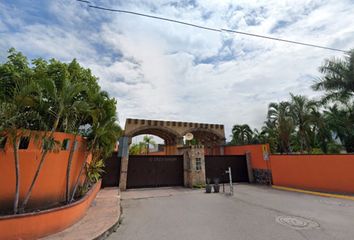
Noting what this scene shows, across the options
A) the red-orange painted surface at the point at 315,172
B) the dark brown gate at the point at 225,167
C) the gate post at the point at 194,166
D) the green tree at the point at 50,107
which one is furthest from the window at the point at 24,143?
the red-orange painted surface at the point at 315,172

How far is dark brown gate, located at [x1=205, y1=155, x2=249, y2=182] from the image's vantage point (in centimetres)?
1260

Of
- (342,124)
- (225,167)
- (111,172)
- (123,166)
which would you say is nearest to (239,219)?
(123,166)

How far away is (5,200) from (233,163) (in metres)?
12.2

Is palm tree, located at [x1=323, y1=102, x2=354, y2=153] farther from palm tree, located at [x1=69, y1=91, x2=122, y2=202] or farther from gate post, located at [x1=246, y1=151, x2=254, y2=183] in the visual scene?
palm tree, located at [x1=69, y1=91, x2=122, y2=202]

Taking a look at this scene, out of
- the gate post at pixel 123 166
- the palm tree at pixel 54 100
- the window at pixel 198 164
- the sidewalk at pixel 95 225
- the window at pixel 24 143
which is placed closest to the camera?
the sidewalk at pixel 95 225

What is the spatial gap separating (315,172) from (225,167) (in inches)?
204

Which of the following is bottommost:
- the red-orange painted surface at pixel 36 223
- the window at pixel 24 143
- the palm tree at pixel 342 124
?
the red-orange painted surface at pixel 36 223

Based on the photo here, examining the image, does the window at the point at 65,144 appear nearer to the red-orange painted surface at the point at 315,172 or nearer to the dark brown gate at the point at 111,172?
the dark brown gate at the point at 111,172

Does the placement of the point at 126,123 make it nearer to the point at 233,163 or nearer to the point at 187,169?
the point at 187,169

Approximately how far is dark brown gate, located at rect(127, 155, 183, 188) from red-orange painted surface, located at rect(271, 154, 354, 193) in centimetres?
621

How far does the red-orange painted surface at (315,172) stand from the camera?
8430 mm

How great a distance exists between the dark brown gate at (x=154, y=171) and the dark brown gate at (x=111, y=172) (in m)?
0.73

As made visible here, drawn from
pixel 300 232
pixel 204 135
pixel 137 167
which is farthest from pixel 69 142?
pixel 204 135

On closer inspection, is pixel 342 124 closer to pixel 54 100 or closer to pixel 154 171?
pixel 154 171
